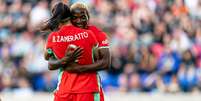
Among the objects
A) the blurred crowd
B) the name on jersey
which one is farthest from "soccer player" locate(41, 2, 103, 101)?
the blurred crowd

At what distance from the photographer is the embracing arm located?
7.79 metres

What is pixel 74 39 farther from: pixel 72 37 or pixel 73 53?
pixel 73 53

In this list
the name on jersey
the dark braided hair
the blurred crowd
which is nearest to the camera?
the name on jersey

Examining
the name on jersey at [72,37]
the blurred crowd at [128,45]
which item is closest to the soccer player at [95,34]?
the name on jersey at [72,37]

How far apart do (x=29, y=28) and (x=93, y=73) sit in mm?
9858

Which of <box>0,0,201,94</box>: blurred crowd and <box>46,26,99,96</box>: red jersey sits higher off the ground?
<box>46,26,99,96</box>: red jersey

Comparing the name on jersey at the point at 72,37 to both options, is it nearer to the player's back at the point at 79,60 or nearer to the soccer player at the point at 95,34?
the player's back at the point at 79,60

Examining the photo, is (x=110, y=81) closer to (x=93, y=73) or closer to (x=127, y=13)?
(x=127, y=13)

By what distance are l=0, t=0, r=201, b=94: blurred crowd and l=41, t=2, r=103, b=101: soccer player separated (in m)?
7.73

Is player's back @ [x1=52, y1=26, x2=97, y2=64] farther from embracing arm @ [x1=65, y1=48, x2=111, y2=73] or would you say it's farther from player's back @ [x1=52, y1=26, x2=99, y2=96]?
embracing arm @ [x1=65, y1=48, x2=111, y2=73]

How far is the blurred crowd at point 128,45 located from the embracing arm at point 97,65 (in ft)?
25.5

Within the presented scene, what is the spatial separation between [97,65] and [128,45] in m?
9.01

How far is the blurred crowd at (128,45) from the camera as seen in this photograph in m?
15.9

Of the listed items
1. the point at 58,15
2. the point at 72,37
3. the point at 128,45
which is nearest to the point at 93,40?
the point at 72,37
